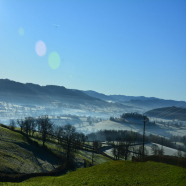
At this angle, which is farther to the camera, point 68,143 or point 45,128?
point 45,128

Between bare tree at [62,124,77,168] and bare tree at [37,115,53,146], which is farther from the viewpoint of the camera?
bare tree at [37,115,53,146]

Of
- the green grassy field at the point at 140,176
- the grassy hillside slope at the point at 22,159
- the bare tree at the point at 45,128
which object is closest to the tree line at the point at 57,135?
the bare tree at the point at 45,128

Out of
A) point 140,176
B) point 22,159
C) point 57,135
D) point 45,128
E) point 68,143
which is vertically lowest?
point 57,135

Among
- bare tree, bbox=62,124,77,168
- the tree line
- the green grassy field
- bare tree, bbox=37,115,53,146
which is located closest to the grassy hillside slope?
bare tree, bbox=62,124,77,168

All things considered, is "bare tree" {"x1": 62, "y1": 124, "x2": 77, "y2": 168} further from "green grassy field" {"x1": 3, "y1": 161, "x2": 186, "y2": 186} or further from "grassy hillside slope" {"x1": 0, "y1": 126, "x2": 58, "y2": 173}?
"green grassy field" {"x1": 3, "y1": 161, "x2": 186, "y2": 186}

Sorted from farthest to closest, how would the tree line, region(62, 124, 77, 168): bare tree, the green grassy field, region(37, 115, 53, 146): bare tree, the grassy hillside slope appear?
region(37, 115, 53, 146): bare tree → the tree line → region(62, 124, 77, 168): bare tree → the grassy hillside slope → the green grassy field

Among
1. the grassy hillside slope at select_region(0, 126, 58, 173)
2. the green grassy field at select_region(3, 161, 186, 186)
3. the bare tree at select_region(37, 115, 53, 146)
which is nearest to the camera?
the green grassy field at select_region(3, 161, 186, 186)

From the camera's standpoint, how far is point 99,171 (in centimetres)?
4009

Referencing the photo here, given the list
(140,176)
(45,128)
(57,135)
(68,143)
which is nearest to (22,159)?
(68,143)

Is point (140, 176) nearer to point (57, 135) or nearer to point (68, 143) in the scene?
point (68, 143)

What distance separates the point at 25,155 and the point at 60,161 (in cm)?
1578

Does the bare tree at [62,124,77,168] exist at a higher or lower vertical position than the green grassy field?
lower

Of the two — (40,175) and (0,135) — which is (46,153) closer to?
(0,135)

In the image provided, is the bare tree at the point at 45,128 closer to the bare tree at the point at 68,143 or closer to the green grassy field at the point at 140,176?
the bare tree at the point at 68,143
